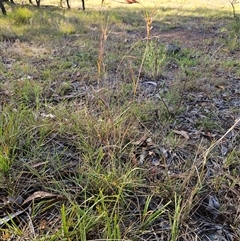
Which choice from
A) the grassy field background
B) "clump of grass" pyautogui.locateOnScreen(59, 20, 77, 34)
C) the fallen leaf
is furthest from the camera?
"clump of grass" pyautogui.locateOnScreen(59, 20, 77, 34)

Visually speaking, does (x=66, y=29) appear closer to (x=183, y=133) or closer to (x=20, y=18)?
(x=20, y=18)

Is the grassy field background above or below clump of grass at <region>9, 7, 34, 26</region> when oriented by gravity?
below

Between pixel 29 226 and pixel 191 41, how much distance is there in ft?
15.4

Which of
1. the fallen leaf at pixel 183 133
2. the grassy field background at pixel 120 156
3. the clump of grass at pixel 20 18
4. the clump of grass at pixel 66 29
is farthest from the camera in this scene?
the clump of grass at pixel 20 18

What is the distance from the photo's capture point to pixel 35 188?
1278mm

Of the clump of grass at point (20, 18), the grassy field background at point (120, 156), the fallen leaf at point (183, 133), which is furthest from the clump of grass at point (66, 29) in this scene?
the fallen leaf at point (183, 133)

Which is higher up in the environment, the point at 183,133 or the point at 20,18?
the point at 20,18

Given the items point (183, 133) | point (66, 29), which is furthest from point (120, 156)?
point (66, 29)

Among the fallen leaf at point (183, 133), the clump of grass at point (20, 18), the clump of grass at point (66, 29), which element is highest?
the clump of grass at point (20, 18)

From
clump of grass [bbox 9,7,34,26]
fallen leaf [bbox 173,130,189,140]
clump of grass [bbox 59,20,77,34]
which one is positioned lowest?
fallen leaf [bbox 173,130,189,140]

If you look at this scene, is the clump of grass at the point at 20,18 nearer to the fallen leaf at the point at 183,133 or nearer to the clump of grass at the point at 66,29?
the clump of grass at the point at 66,29

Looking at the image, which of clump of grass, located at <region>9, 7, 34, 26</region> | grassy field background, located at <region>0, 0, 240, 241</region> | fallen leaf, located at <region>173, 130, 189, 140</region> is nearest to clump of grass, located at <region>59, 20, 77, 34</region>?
clump of grass, located at <region>9, 7, 34, 26</region>

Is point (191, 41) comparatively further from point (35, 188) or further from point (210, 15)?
point (35, 188)

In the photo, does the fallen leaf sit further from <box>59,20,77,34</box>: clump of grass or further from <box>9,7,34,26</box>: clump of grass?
<box>9,7,34,26</box>: clump of grass
